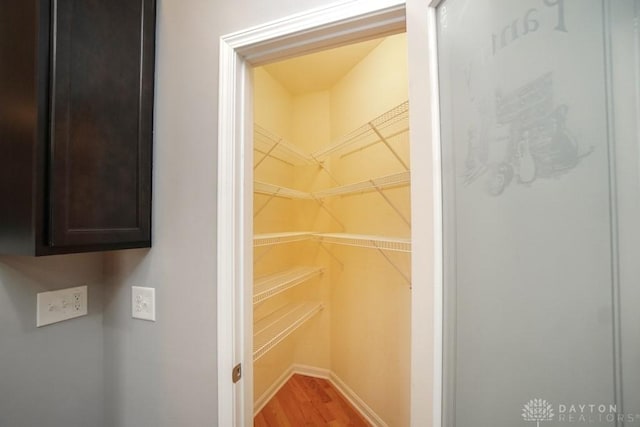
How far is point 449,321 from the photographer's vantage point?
1.78 ft

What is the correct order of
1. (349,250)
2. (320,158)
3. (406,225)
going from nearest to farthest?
1. (406,225)
2. (349,250)
3. (320,158)

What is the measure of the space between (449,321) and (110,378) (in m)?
1.34

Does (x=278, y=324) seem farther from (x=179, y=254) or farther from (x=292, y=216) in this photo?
(x=179, y=254)

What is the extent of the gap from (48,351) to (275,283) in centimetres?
107

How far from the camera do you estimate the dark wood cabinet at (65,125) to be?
681mm

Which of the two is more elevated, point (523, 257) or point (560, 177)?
point (560, 177)

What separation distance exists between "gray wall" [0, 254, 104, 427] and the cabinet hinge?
63cm

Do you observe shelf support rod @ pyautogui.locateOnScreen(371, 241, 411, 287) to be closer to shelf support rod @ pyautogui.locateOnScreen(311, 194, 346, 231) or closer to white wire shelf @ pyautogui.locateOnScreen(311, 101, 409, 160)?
shelf support rod @ pyautogui.locateOnScreen(311, 194, 346, 231)

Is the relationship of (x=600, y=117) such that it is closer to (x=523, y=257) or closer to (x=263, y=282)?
(x=523, y=257)

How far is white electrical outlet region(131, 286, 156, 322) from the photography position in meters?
Result: 0.99

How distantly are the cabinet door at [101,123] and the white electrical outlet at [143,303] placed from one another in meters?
0.20

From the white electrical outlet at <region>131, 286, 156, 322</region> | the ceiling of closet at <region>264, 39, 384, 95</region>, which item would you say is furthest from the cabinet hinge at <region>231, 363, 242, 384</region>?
the ceiling of closet at <region>264, 39, 384, 95</region>

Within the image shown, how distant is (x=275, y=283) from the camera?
1.75m

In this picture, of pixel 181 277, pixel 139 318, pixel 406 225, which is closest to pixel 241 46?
pixel 181 277
